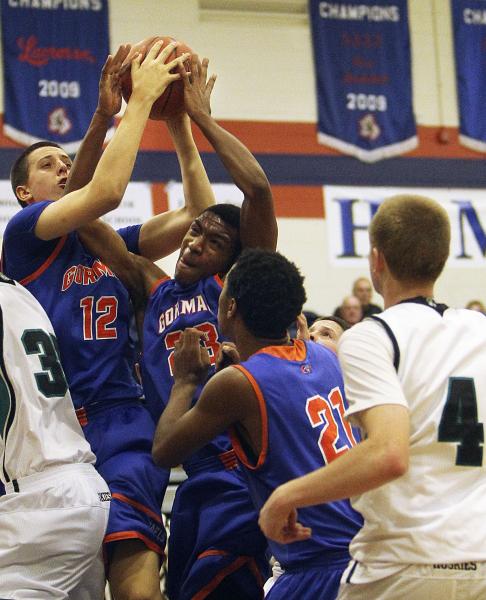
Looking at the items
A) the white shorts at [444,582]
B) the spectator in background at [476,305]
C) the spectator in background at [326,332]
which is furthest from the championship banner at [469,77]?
the white shorts at [444,582]

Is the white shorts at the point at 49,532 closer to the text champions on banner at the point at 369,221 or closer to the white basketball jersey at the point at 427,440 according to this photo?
the white basketball jersey at the point at 427,440

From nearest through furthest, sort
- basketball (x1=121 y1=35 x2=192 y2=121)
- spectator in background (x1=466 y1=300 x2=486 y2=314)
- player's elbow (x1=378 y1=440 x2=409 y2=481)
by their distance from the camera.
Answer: player's elbow (x1=378 y1=440 x2=409 y2=481) → basketball (x1=121 y1=35 x2=192 y2=121) → spectator in background (x1=466 y1=300 x2=486 y2=314)

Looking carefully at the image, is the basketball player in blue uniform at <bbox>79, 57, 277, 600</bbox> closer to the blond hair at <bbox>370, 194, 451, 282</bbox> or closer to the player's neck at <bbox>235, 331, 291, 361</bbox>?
the player's neck at <bbox>235, 331, 291, 361</bbox>

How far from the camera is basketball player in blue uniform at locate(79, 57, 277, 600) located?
4105 millimetres

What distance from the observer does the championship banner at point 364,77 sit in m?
13.3

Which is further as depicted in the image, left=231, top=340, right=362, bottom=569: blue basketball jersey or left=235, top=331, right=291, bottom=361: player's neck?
left=235, top=331, right=291, bottom=361: player's neck

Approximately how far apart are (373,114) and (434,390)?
36.0 feet

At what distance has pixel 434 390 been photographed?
9.37 feet

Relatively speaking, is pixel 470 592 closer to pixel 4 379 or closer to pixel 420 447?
pixel 420 447

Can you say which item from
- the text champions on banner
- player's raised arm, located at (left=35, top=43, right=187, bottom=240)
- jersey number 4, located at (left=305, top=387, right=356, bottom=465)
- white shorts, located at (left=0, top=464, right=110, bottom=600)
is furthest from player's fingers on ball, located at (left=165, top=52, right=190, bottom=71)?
the text champions on banner

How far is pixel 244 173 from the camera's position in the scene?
173 inches

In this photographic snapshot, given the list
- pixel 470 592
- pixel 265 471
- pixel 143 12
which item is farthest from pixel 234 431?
pixel 143 12

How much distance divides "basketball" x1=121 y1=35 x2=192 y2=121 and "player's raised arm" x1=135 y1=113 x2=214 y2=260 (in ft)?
0.63

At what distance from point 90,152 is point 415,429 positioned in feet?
6.96
